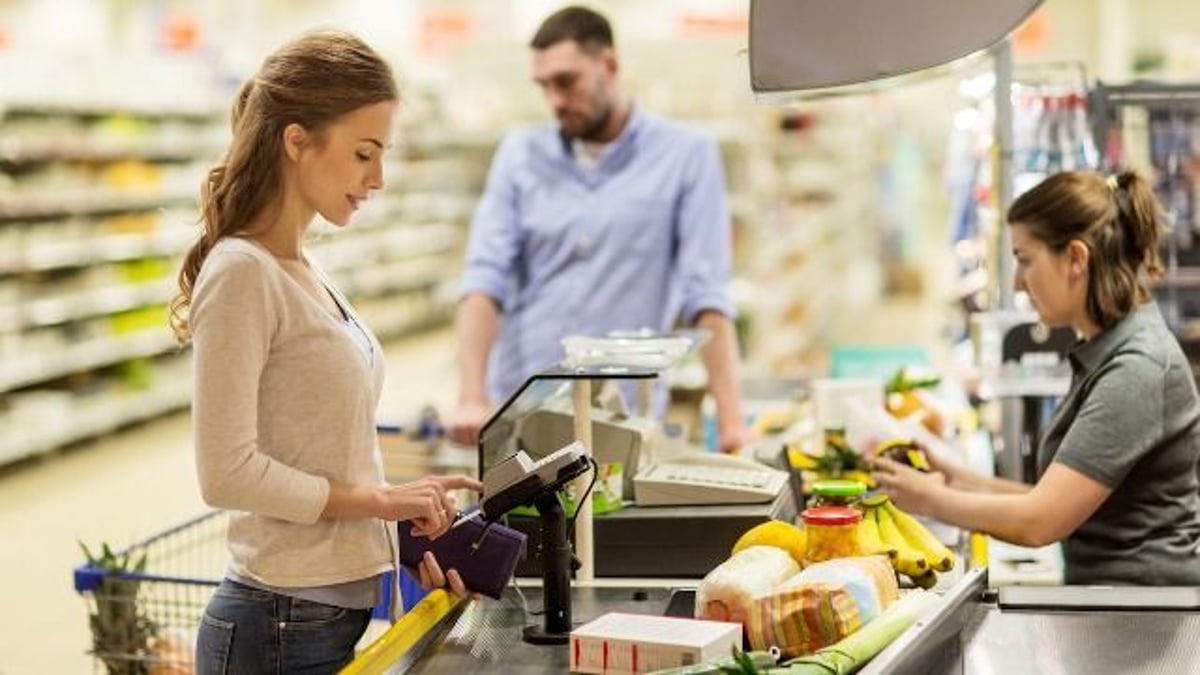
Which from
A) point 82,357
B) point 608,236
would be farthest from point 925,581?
point 82,357

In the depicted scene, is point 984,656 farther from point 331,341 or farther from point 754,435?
point 754,435

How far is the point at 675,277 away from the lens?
14.4ft

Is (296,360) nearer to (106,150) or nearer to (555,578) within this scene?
(555,578)

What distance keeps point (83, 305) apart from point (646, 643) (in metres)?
9.49

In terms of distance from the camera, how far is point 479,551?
2.54 meters

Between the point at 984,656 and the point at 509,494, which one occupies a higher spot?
the point at 509,494

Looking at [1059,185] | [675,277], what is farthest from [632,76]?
[1059,185]

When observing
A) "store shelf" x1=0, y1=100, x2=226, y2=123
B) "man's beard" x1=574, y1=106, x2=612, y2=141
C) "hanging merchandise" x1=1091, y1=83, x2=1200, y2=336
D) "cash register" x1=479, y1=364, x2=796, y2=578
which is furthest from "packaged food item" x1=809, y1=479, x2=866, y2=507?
"store shelf" x1=0, y1=100, x2=226, y2=123

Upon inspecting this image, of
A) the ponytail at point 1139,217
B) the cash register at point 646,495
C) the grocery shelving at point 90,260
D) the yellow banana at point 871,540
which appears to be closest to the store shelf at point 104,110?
the grocery shelving at point 90,260

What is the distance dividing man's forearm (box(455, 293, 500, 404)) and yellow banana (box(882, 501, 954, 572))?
69.8 inches

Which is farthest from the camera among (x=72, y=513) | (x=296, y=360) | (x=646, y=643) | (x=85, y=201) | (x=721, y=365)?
(x=85, y=201)

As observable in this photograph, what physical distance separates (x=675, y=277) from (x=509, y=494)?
2.11 metres

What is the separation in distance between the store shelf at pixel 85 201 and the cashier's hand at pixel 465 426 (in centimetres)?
699

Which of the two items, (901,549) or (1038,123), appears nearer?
(901,549)
